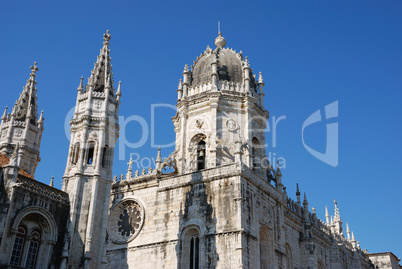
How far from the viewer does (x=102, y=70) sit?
31.0 m

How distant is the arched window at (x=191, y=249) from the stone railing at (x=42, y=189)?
373 inches

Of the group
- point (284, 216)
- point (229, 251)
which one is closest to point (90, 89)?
point (229, 251)

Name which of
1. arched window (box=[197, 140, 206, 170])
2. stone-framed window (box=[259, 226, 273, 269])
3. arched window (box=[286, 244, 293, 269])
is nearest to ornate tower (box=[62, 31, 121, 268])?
arched window (box=[197, 140, 206, 170])

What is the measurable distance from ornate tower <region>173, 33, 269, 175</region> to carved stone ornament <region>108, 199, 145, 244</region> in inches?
177

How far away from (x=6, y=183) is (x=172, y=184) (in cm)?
1332

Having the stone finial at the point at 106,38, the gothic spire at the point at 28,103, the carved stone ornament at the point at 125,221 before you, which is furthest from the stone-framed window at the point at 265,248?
the gothic spire at the point at 28,103

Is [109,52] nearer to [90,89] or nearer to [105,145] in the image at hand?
[90,89]

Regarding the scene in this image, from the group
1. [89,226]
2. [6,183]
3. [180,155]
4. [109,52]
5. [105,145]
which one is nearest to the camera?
[6,183]

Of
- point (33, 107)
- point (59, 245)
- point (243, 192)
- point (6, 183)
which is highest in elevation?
point (33, 107)

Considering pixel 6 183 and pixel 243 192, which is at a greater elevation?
pixel 243 192

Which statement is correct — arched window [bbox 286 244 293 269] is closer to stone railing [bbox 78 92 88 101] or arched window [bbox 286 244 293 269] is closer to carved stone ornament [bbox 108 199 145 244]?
carved stone ornament [bbox 108 199 145 244]

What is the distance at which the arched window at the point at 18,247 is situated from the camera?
23688 mm

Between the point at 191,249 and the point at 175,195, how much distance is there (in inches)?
164

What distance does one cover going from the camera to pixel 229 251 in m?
30.2
